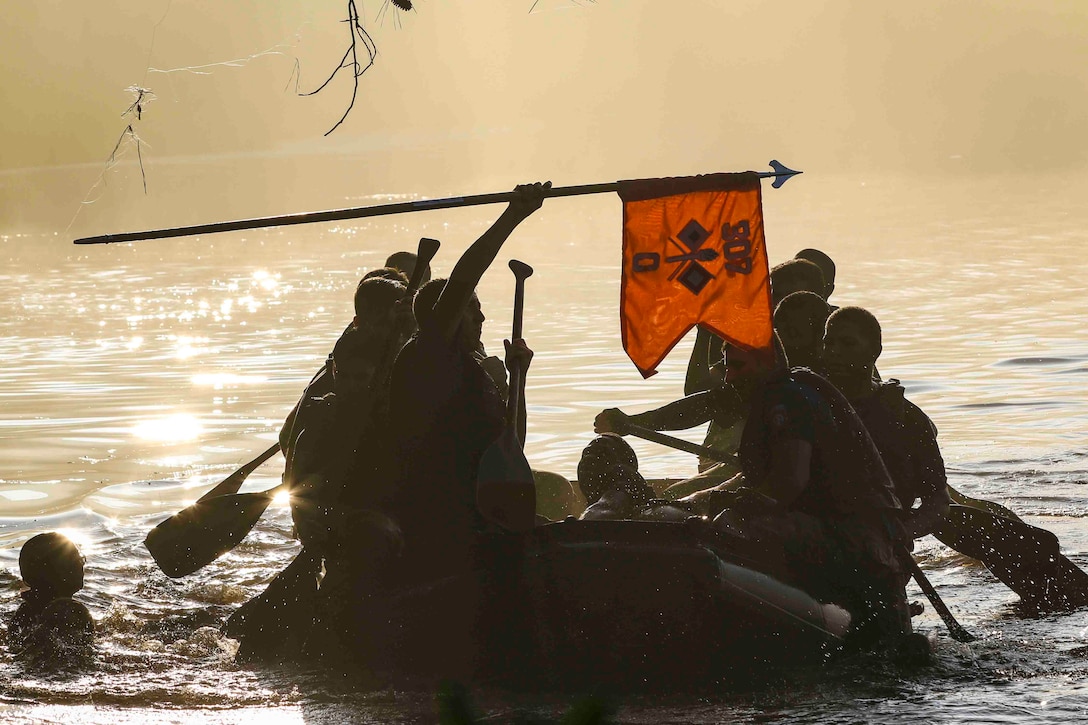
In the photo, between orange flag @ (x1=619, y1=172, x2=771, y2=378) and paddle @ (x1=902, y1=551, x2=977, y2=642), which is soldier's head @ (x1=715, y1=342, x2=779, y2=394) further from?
paddle @ (x1=902, y1=551, x2=977, y2=642)

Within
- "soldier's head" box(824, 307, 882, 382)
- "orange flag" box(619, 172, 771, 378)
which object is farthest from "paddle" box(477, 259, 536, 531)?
"soldier's head" box(824, 307, 882, 382)

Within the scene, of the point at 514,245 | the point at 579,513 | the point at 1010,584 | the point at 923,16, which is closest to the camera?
the point at 1010,584

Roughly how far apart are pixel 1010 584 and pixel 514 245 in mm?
A: 37511

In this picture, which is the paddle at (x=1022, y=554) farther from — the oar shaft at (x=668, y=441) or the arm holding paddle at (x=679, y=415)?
the arm holding paddle at (x=679, y=415)

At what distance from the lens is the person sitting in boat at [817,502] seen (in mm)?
Result: 7691

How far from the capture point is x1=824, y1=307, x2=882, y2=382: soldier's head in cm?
849

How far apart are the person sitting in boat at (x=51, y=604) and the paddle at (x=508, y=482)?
304 centimetres

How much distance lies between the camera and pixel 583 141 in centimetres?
8962

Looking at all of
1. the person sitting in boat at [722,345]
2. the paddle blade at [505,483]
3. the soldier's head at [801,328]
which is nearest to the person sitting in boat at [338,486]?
the paddle blade at [505,483]

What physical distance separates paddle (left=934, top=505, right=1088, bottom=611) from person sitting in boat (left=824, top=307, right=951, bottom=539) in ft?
3.00

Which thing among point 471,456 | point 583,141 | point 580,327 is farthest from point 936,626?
point 583,141

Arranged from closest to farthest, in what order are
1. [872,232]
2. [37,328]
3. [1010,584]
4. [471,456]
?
1. [471,456]
2. [1010,584]
3. [37,328]
4. [872,232]

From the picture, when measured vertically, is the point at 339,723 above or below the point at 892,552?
below

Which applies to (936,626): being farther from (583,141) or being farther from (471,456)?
(583,141)
